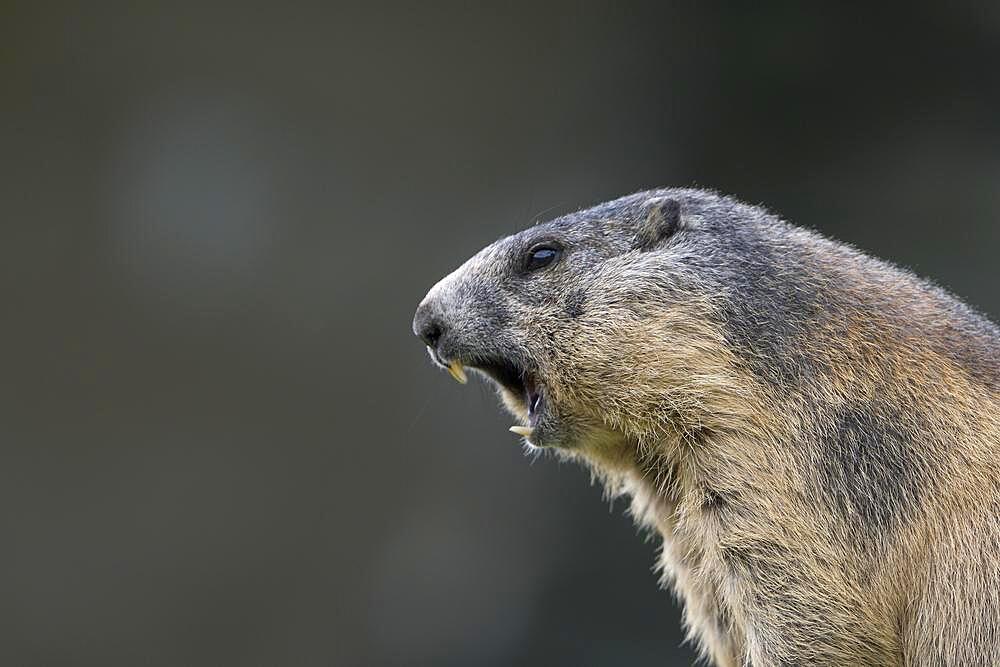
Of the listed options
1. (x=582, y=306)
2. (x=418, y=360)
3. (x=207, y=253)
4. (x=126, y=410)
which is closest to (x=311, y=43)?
(x=207, y=253)

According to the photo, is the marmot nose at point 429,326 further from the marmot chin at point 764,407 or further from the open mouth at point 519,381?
the open mouth at point 519,381

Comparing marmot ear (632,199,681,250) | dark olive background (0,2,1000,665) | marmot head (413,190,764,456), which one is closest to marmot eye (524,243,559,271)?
marmot head (413,190,764,456)

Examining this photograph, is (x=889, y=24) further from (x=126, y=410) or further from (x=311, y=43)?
(x=126, y=410)

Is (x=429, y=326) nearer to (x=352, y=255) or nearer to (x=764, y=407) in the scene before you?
(x=764, y=407)

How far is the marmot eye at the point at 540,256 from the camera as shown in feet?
12.3

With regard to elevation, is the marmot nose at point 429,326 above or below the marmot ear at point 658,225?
below

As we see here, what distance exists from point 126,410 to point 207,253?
3.98 feet

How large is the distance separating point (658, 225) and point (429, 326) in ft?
2.81

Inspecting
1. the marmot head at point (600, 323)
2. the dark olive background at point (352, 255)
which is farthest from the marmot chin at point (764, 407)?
the dark olive background at point (352, 255)

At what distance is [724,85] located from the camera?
7.67m

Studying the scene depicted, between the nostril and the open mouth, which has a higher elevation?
the nostril

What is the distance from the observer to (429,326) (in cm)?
373

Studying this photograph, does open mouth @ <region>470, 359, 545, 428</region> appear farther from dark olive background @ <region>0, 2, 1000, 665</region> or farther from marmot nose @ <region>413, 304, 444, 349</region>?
dark olive background @ <region>0, 2, 1000, 665</region>

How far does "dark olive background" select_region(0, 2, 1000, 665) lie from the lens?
24.1 feet
